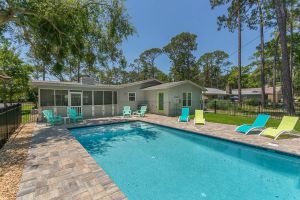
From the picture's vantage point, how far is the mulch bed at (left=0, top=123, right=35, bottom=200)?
Answer: 348 cm

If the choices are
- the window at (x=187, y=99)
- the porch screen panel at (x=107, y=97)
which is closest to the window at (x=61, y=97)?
the porch screen panel at (x=107, y=97)

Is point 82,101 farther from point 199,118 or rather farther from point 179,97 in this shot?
point 199,118

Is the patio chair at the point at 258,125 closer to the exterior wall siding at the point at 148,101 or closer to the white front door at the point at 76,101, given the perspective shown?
the exterior wall siding at the point at 148,101

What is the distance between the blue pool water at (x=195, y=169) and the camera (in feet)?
13.8

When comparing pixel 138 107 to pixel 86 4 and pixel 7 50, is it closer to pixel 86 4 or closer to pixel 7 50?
pixel 86 4

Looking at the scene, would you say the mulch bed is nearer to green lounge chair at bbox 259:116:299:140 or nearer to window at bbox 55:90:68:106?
window at bbox 55:90:68:106

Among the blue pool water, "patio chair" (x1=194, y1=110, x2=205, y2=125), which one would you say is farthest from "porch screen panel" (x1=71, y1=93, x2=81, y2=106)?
"patio chair" (x1=194, y1=110, x2=205, y2=125)

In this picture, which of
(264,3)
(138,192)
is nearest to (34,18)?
(138,192)

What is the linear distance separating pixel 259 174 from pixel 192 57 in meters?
32.6

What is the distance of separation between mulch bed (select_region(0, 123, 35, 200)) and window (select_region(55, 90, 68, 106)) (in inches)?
249

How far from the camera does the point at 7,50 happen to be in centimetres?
1769

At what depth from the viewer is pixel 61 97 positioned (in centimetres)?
1391

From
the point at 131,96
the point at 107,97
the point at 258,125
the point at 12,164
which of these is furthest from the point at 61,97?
the point at 258,125

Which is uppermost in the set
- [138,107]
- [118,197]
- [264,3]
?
[264,3]
